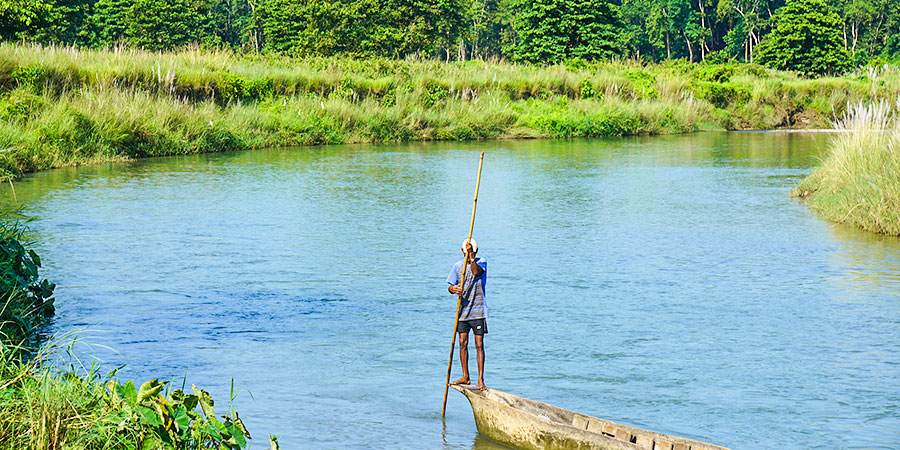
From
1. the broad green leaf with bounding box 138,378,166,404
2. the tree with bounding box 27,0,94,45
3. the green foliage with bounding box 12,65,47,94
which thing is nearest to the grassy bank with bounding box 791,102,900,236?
the broad green leaf with bounding box 138,378,166,404

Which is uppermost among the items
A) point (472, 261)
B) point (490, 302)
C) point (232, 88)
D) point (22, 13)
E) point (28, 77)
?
point (22, 13)

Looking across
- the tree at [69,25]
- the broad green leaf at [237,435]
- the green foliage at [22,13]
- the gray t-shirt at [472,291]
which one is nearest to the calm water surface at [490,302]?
the gray t-shirt at [472,291]

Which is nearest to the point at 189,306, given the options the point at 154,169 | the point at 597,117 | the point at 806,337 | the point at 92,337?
the point at 92,337

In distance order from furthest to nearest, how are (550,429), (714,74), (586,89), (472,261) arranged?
(714,74) < (586,89) < (472,261) < (550,429)

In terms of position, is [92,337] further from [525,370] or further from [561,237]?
[561,237]

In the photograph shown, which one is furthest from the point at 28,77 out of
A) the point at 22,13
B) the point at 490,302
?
the point at 490,302

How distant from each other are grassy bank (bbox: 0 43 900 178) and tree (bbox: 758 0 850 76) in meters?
10.2

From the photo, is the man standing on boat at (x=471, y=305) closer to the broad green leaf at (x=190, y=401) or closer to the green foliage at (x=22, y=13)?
the broad green leaf at (x=190, y=401)

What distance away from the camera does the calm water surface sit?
7.71 metres

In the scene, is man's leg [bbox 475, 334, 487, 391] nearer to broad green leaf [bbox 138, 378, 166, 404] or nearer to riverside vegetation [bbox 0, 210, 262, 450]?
riverside vegetation [bbox 0, 210, 262, 450]

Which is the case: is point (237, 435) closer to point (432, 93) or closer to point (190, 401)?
point (190, 401)

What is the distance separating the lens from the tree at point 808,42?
Result: 190 feet

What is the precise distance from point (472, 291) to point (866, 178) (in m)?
10.1

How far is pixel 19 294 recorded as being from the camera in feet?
30.0
